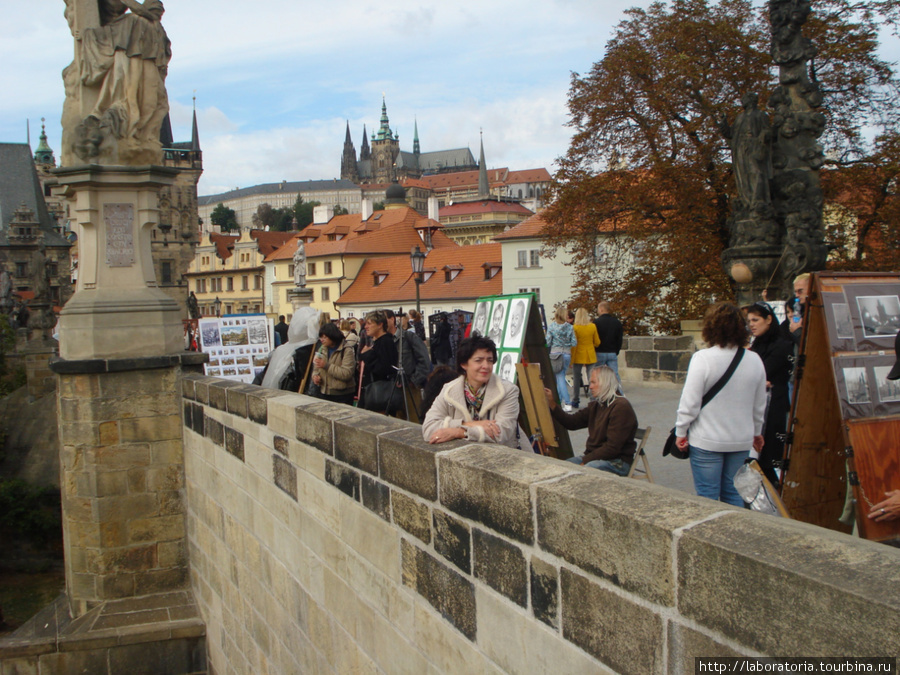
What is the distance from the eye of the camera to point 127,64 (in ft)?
26.7

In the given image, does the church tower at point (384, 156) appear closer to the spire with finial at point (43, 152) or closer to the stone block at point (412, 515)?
the spire with finial at point (43, 152)

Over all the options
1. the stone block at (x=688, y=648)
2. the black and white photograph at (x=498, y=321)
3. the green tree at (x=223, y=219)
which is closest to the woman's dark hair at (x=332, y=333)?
the black and white photograph at (x=498, y=321)

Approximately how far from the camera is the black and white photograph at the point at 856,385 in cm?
411

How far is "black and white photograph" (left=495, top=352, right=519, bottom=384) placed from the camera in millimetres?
7037

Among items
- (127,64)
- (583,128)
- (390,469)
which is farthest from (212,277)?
(390,469)

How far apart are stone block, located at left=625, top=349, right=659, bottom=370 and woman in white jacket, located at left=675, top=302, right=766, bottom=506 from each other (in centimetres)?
1041

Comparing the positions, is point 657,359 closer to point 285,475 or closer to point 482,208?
point 285,475

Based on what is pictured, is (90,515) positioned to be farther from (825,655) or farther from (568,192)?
(568,192)

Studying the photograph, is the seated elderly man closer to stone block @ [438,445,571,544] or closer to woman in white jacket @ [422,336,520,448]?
woman in white jacket @ [422,336,520,448]

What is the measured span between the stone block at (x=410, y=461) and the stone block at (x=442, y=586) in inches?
9.2

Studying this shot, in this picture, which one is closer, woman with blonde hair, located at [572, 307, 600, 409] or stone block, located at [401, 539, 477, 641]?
stone block, located at [401, 539, 477, 641]

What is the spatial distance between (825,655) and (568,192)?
22211 mm

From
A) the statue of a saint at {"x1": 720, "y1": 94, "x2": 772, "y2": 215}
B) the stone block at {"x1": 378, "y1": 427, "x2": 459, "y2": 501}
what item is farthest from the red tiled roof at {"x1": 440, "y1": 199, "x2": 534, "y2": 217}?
the stone block at {"x1": 378, "y1": 427, "x2": 459, "y2": 501}

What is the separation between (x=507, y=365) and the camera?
7168mm
